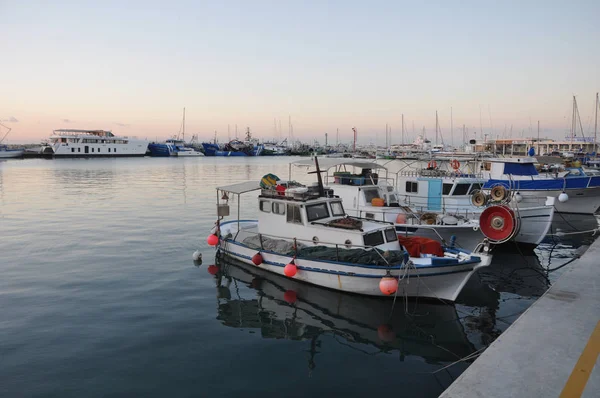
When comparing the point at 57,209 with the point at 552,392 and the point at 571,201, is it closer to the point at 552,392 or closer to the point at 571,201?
the point at 552,392

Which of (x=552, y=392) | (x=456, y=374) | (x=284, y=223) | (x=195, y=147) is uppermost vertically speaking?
(x=195, y=147)

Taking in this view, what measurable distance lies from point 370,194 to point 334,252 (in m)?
7.81

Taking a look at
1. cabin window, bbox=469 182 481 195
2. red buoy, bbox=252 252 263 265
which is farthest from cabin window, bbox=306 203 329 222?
cabin window, bbox=469 182 481 195

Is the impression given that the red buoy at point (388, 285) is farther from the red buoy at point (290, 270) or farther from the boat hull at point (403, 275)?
the red buoy at point (290, 270)

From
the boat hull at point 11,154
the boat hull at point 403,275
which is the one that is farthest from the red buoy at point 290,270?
the boat hull at point 11,154

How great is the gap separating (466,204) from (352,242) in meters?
11.6

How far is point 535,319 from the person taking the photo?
28.6ft

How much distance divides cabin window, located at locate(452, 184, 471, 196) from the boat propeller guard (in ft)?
17.3

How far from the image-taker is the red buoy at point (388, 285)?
40.6 ft

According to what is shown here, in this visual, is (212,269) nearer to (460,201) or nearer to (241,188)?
(241,188)

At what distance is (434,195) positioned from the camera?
23891mm

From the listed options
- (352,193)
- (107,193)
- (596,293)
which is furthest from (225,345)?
(107,193)

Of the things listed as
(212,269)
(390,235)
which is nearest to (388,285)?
(390,235)

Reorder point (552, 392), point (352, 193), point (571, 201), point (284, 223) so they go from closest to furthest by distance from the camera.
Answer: point (552, 392)
point (284, 223)
point (352, 193)
point (571, 201)
